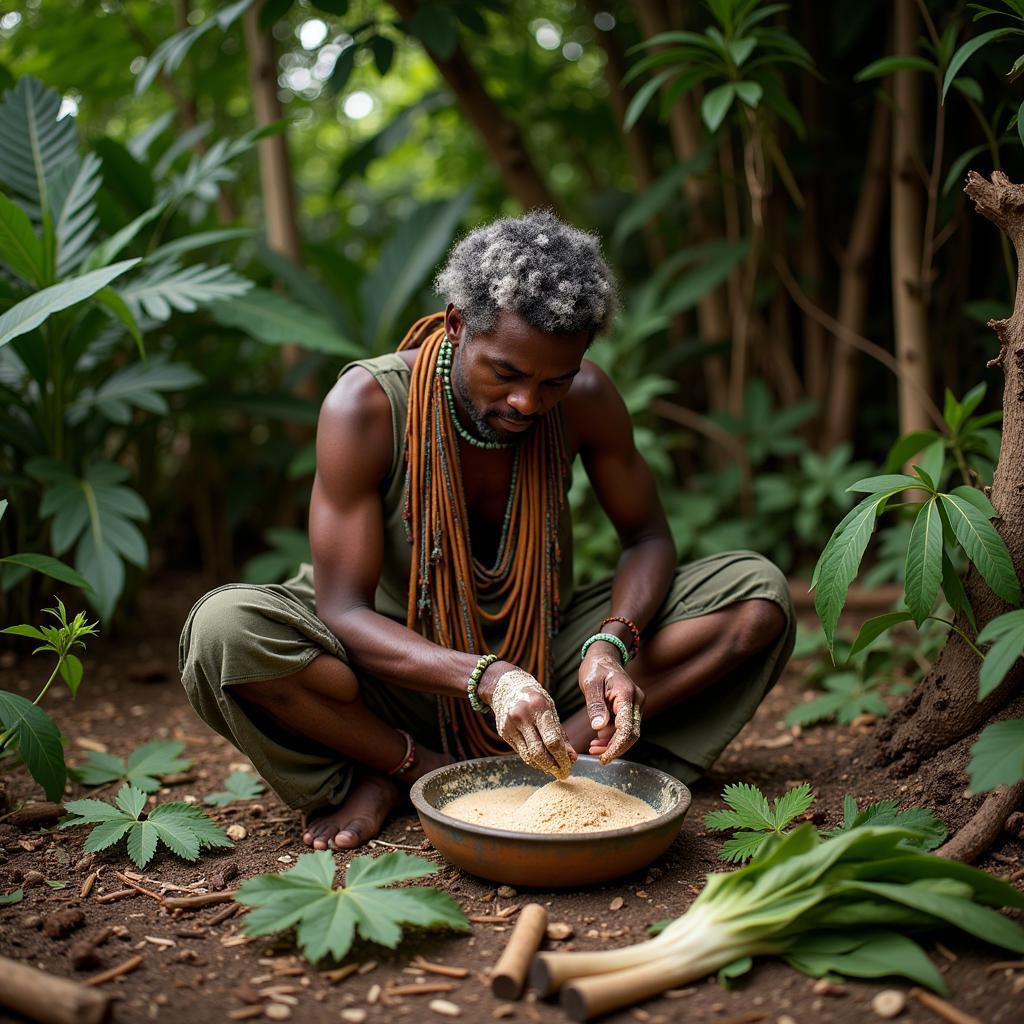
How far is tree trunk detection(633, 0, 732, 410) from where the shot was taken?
11.8 ft

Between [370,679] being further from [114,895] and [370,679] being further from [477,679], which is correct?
[114,895]

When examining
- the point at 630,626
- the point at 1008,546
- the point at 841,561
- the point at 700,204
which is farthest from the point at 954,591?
the point at 700,204

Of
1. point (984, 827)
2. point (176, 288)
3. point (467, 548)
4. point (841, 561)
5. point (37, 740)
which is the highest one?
point (176, 288)

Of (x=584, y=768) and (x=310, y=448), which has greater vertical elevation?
(x=310, y=448)

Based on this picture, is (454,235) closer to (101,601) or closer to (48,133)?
(48,133)

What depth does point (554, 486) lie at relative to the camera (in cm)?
231

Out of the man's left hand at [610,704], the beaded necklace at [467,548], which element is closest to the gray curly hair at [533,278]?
the beaded necklace at [467,548]

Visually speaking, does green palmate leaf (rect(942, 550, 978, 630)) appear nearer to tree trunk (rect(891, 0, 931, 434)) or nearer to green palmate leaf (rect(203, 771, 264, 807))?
tree trunk (rect(891, 0, 931, 434))

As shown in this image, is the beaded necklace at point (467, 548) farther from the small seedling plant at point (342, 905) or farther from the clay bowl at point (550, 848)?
the small seedling plant at point (342, 905)

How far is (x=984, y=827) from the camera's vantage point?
5.78ft

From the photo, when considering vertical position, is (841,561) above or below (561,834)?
above

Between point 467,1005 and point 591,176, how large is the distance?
15.1ft

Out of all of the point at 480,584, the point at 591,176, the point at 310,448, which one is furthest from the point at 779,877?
the point at 591,176

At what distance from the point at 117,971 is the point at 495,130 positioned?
3.07m
